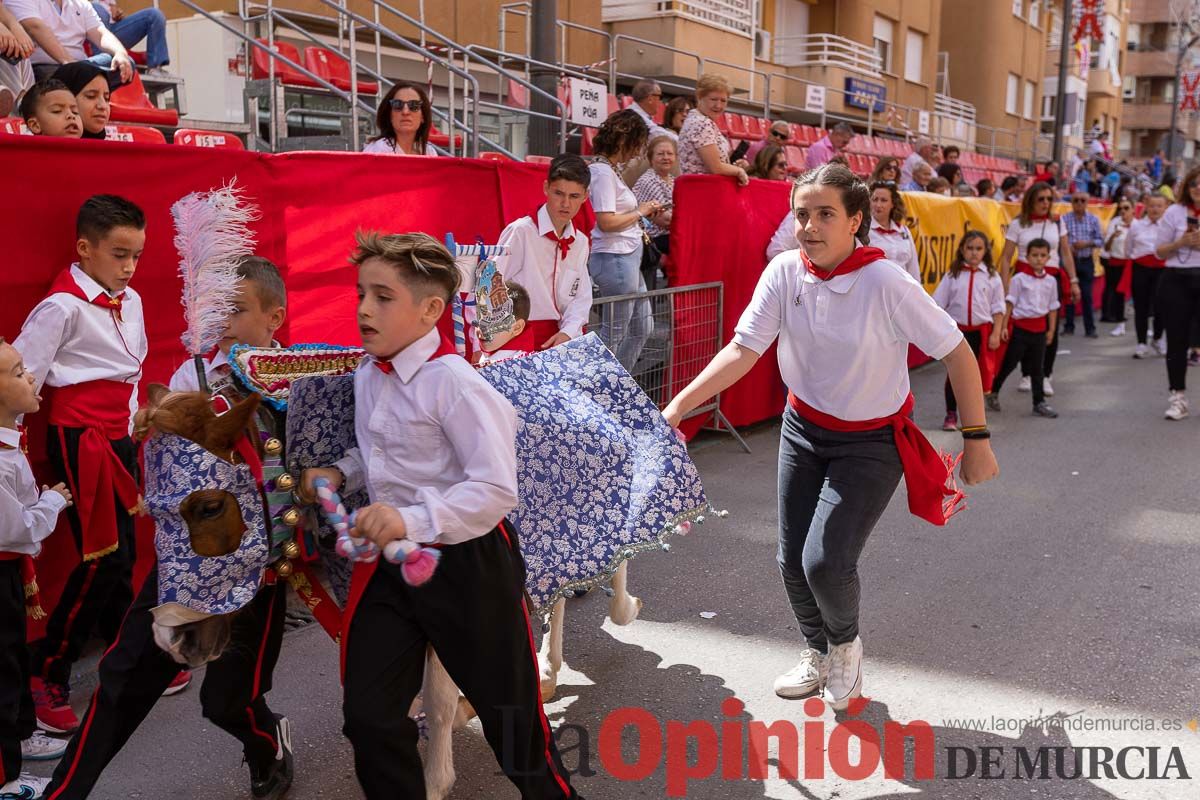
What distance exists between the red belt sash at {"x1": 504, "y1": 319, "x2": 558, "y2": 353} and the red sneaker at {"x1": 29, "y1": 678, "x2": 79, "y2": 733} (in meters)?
2.79

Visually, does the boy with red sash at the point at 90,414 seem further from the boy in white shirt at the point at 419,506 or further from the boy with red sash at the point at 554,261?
the boy with red sash at the point at 554,261

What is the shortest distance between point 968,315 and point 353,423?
701 centimetres

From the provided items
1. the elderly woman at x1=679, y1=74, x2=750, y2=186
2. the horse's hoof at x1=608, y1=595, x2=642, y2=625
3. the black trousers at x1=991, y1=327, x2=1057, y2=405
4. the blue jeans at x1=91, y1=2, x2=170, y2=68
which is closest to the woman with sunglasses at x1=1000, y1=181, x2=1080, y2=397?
the black trousers at x1=991, y1=327, x2=1057, y2=405

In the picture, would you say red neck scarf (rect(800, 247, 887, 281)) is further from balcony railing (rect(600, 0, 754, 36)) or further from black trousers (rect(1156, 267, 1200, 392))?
balcony railing (rect(600, 0, 754, 36))

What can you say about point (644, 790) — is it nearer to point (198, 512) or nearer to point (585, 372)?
point (585, 372)

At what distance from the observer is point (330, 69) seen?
13156 mm

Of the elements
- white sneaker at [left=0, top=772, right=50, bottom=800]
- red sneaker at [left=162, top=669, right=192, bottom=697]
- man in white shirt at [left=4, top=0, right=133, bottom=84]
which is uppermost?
man in white shirt at [left=4, top=0, right=133, bottom=84]

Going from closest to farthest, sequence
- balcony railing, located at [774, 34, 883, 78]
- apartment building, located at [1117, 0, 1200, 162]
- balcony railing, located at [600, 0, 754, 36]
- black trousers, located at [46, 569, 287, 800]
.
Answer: black trousers, located at [46, 569, 287, 800], balcony railing, located at [600, 0, 754, 36], balcony railing, located at [774, 34, 883, 78], apartment building, located at [1117, 0, 1200, 162]

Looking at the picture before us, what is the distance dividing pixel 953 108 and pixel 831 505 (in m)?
35.2

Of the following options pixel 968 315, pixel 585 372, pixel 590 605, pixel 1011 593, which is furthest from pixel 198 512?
pixel 968 315

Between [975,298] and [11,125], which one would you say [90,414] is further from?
[975,298]

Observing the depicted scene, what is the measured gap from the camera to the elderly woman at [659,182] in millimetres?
7617

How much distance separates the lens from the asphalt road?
3367mm

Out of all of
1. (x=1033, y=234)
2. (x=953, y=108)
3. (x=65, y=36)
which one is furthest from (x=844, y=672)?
(x=953, y=108)
